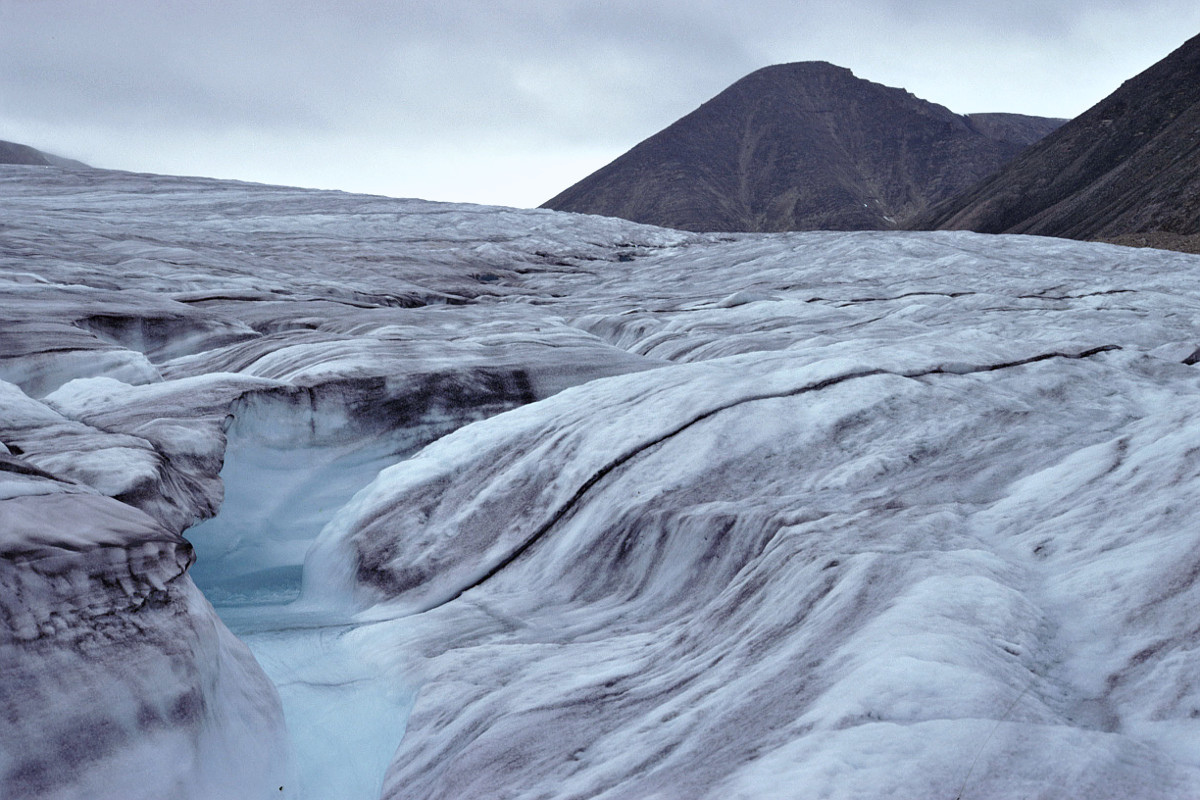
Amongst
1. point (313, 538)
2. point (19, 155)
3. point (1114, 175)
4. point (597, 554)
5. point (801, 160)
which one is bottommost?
point (313, 538)

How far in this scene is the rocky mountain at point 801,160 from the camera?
375 feet

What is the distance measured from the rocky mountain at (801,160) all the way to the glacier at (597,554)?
331 feet

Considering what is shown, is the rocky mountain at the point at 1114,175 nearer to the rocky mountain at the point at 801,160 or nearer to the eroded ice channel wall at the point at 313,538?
the rocky mountain at the point at 801,160

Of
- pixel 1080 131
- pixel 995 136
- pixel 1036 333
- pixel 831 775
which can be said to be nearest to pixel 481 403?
pixel 1036 333

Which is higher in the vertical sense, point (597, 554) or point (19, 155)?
point (19, 155)

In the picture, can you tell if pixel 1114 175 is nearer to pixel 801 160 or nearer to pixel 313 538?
pixel 801 160

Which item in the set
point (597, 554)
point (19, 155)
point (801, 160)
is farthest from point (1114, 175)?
point (19, 155)

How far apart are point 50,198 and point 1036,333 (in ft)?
91.4

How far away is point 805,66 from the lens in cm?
14912

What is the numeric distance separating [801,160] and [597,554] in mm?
131202

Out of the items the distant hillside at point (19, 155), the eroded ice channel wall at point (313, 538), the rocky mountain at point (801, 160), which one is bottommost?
the eroded ice channel wall at point (313, 538)

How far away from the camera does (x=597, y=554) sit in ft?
17.9

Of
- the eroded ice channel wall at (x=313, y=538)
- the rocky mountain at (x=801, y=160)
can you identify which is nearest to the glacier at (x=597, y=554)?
the eroded ice channel wall at (x=313, y=538)

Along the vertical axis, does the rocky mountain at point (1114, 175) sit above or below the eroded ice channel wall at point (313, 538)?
above
